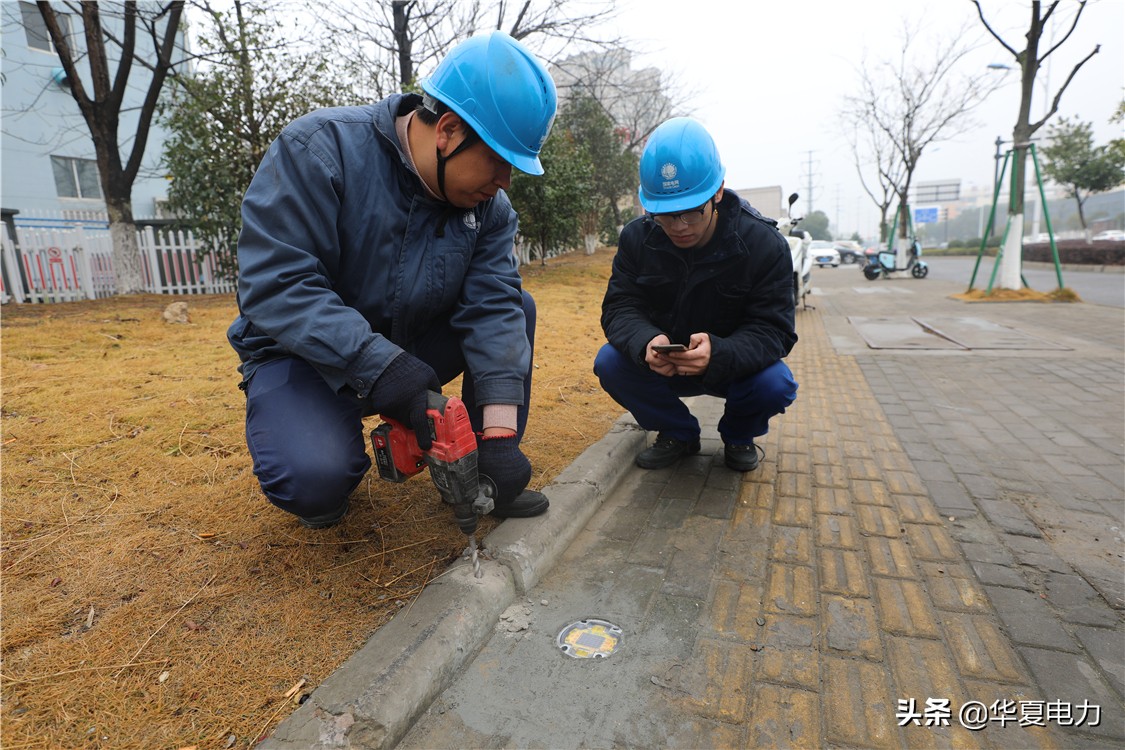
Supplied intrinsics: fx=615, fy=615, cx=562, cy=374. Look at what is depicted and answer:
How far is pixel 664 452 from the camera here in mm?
3250

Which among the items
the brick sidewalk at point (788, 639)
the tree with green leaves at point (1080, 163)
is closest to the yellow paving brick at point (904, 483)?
the brick sidewalk at point (788, 639)

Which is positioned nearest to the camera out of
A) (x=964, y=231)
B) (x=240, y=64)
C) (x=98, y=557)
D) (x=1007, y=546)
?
(x=98, y=557)

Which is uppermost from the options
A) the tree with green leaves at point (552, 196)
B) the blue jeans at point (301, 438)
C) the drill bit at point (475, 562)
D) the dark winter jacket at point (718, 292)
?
the tree with green leaves at point (552, 196)

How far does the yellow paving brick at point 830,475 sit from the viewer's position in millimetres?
2977

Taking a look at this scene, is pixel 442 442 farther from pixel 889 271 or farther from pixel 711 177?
pixel 889 271

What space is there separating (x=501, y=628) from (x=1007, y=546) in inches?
76.8

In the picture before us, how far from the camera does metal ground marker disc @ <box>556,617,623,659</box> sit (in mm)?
1803

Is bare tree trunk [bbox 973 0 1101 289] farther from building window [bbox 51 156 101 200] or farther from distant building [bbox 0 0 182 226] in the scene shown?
building window [bbox 51 156 101 200]

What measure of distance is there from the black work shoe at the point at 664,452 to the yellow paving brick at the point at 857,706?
5.01 ft

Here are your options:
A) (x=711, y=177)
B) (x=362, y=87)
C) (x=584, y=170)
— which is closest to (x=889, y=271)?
(x=584, y=170)

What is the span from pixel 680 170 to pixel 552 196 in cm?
1084

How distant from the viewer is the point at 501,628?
1932 mm

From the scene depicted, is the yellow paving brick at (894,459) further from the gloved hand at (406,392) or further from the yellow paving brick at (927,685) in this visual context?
the gloved hand at (406,392)

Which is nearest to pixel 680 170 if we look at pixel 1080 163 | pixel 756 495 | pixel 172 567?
pixel 756 495
